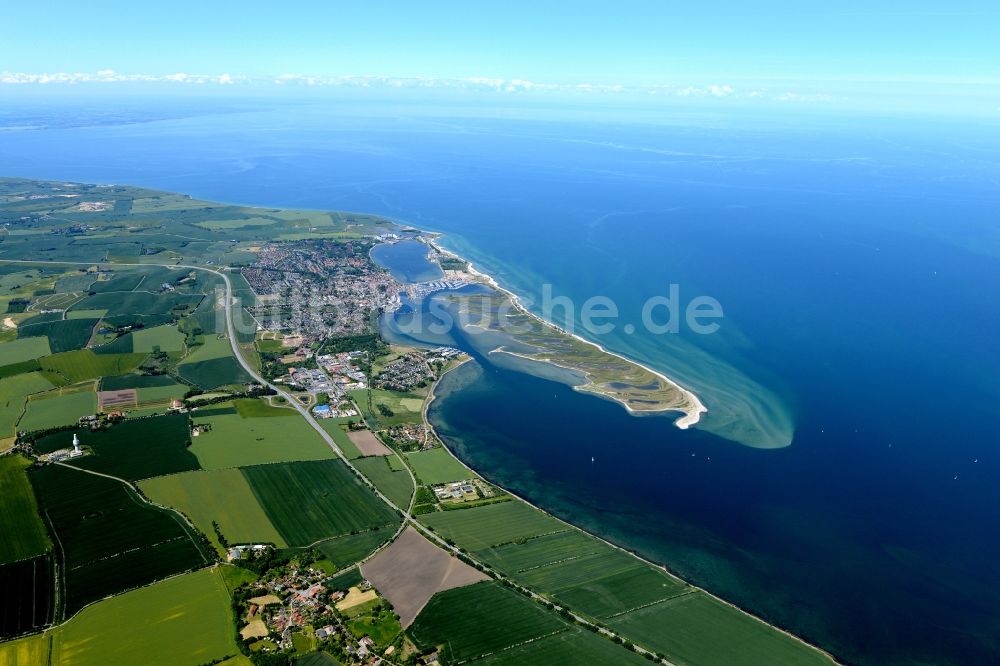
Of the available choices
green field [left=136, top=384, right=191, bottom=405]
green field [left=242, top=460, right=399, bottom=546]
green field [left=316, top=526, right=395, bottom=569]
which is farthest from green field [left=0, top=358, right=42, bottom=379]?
green field [left=316, top=526, right=395, bottom=569]

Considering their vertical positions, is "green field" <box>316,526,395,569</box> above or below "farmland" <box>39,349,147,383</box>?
below

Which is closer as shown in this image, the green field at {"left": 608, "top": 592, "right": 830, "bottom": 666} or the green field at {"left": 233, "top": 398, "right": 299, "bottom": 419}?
the green field at {"left": 608, "top": 592, "right": 830, "bottom": 666}

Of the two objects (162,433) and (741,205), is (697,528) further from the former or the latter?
(741,205)

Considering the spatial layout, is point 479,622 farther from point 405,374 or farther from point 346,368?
point 346,368

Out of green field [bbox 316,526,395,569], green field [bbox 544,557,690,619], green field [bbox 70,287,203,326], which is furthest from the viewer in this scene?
green field [bbox 70,287,203,326]

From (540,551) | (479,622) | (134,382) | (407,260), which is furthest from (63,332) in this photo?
(479,622)

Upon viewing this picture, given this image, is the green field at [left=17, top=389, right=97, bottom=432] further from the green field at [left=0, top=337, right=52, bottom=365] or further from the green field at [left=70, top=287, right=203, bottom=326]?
the green field at [left=70, top=287, right=203, bottom=326]

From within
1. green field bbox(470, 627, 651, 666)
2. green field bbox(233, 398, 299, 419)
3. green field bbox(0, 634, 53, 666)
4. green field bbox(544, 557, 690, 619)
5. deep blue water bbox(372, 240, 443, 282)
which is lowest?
green field bbox(470, 627, 651, 666)
